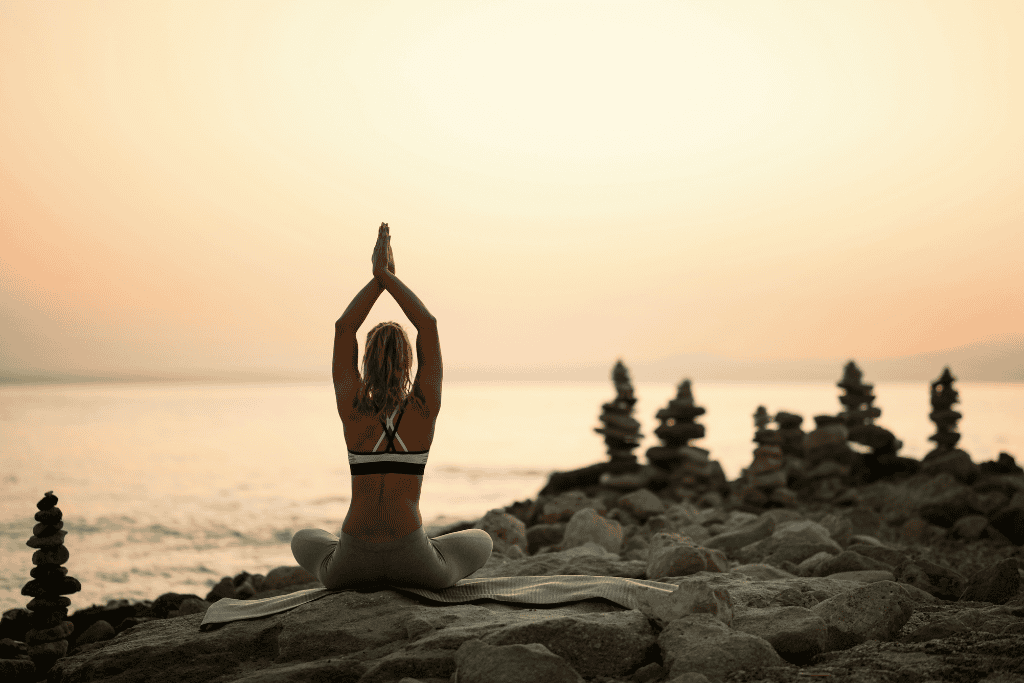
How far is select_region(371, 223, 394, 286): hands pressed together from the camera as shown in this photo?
6031 millimetres

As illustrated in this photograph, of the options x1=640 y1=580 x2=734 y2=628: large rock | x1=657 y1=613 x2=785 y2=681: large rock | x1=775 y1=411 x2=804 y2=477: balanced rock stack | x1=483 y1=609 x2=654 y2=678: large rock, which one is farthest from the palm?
x1=775 y1=411 x2=804 y2=477: balanced rock stack

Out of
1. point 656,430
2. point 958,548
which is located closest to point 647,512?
point 656,430

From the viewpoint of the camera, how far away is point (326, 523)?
627 inches

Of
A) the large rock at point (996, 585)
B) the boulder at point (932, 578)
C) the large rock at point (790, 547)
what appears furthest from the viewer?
the large rock at point (790, 547)

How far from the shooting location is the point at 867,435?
16641 mm

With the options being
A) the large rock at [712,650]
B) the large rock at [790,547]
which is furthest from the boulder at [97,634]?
the large rock at [790,547]

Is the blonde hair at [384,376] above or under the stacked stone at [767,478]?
above

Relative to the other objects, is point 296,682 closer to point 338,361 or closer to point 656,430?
point 338,361

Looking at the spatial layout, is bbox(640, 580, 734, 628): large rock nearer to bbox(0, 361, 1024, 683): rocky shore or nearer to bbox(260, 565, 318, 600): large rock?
bbox(0, 361, 1024, 683): rocky shore

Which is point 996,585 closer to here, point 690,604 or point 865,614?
point 865,614

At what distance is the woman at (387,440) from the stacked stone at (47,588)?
10.3 ft

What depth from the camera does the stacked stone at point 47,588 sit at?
7.27 m

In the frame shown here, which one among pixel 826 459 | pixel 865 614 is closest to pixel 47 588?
pixel 865 614

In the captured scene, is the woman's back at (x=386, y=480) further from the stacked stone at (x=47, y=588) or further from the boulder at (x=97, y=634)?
the boulder at (x=97, y=634)
